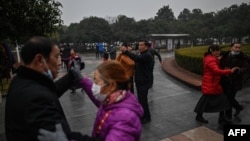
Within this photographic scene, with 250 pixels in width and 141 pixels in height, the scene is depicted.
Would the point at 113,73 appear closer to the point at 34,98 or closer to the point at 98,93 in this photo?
the point at 98,93

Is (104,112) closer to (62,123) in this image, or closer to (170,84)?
(62,123)

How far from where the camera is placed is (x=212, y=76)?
4.85 meters

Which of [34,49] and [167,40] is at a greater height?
[34,49]

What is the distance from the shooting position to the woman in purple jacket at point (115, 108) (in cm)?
163

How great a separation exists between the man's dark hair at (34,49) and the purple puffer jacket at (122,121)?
0.60m

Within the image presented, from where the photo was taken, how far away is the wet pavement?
468 centimetres

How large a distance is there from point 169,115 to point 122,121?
14.3ft

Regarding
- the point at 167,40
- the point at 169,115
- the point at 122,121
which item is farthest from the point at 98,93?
the point at 167,40

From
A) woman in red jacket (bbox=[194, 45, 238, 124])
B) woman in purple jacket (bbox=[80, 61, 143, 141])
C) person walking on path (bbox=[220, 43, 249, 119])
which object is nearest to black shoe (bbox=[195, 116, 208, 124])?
woman in red jacket (bbox=[194, 45, 238, 124])

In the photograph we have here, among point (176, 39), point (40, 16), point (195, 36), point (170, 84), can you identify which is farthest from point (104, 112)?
point (195, 36)

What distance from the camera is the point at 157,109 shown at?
630cm

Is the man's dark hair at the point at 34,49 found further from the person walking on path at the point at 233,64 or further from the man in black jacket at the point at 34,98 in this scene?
the person walking on path at the point at 233,64

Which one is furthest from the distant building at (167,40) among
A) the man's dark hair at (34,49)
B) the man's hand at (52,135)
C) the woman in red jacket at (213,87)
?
the man's hand at (52,135)

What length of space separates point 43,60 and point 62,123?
486 mm
